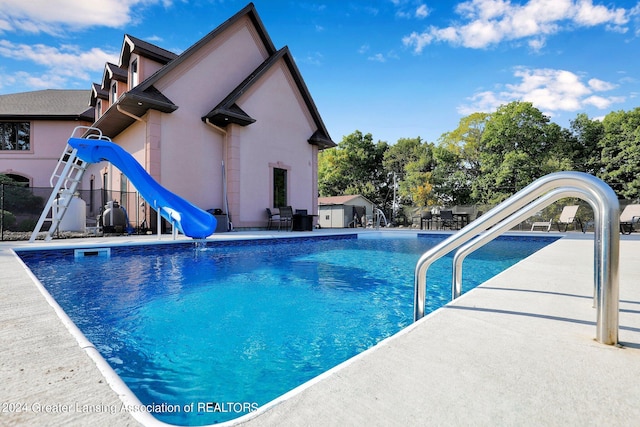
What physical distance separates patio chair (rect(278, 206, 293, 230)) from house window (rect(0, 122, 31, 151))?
16852 millimetres

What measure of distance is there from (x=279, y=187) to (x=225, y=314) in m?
11.9

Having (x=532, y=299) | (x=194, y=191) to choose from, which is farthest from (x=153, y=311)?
(x=194, y=191)

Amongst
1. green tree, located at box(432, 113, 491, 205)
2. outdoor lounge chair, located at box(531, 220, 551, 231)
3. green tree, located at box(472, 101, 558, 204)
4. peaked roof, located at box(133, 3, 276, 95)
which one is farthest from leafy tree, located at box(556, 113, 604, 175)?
peaked roof, located at box(133, 3, 276, 95)

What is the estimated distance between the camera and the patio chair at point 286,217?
1373 cm

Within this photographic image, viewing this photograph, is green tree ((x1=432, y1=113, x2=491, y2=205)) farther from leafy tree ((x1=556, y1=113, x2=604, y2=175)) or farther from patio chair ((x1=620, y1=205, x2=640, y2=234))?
patio chair ((x1=620, y1=205, x2=640, y2=234))

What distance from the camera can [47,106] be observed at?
19938mm

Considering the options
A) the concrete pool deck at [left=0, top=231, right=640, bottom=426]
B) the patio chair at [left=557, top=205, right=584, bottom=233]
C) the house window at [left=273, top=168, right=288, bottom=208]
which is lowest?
the concrete pool deck at [left=0, top=231, right=640, bottom=426]

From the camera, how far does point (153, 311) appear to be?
365 cm

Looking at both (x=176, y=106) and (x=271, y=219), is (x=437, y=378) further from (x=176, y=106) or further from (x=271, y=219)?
(x=271, y=219)

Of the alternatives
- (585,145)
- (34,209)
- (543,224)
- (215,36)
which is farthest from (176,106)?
(585,145)

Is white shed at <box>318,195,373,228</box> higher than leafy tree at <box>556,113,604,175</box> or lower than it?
lower

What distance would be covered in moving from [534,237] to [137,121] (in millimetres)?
15635

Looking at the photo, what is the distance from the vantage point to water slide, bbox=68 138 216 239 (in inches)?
339

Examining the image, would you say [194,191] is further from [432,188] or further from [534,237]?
[432,188]
